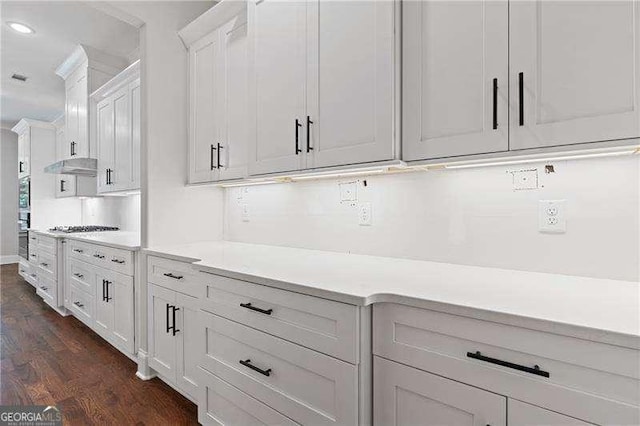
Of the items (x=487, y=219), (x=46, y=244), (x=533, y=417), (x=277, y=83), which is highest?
(x=277, y=83)

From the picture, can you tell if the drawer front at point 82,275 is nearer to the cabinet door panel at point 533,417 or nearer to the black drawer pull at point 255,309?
the black drawer pull at point 255,309

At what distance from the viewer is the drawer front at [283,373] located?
43.5 inches

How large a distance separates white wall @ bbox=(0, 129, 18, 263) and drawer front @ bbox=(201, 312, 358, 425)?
7.72 metres

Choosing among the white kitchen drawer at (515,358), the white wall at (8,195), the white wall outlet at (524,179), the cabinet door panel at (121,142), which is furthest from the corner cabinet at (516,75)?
the white wall at (8,195)

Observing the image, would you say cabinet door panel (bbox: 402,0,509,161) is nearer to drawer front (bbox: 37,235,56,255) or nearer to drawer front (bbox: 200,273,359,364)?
drawer front (bbox: 200,273,359,364)

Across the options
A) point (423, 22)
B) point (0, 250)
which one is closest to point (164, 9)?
point (423, 22)

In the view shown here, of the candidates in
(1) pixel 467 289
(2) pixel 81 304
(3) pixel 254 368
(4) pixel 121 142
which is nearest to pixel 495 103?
(1) pixel 467 289

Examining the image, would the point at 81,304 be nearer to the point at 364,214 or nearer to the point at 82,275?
the point at 82,275

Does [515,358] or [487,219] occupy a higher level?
[487,219]

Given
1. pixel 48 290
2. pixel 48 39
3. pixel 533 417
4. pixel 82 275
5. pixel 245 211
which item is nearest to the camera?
pixel 533 417

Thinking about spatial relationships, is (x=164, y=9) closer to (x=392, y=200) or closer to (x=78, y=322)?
(x=392, y=200)

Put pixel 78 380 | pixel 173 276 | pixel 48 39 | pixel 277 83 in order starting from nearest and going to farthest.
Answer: pixel 277 83 < pixel 173 276 < pixel 78 380 < pixel 48 39

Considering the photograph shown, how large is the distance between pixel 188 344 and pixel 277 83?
1.54 meters

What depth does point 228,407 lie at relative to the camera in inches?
59.6
